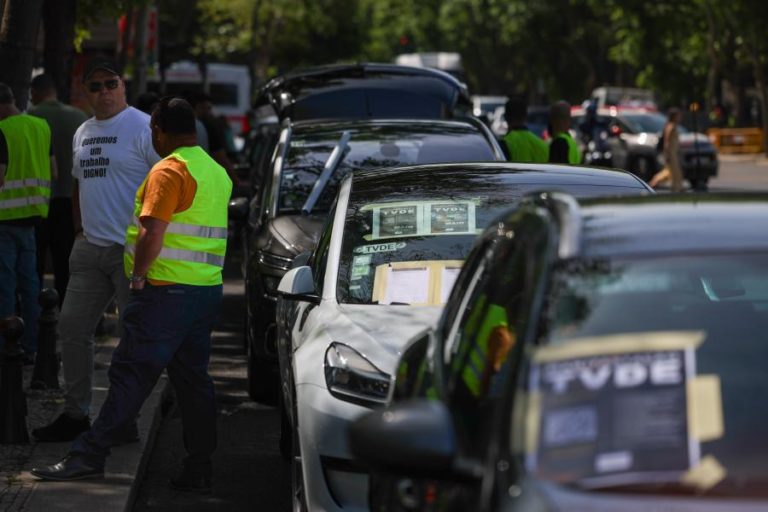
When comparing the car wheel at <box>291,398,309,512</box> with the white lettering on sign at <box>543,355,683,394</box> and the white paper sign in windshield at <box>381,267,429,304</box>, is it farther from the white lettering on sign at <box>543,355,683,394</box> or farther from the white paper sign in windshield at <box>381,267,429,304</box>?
the white lettering on sign at <box>543,355,683,394</box>

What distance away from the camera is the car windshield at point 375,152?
10.8 meters

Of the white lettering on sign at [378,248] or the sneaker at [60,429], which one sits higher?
the white lettering on sign at [378,248]

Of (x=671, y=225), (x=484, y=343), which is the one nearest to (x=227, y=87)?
(x=484, y=343)

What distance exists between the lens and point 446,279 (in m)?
7.46

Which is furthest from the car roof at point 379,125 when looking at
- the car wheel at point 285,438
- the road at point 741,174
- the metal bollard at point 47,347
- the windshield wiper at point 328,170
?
the road at point 741,174

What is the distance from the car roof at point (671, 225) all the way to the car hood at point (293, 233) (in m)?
5.51

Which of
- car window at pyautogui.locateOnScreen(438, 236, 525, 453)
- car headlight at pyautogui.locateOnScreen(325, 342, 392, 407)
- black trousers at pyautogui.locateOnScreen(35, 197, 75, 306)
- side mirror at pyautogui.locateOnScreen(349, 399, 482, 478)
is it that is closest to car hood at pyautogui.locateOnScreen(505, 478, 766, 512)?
side mirror at pyautogui.locateOnScreen(349, 399, 482, 478)

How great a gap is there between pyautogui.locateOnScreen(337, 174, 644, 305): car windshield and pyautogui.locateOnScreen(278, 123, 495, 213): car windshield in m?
2.46

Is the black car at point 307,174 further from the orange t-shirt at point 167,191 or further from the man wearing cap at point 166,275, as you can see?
the orange t-shirt at point 167,191

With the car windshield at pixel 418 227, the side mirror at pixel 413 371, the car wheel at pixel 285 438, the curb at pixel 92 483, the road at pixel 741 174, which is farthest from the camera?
the road at pixel 741 174

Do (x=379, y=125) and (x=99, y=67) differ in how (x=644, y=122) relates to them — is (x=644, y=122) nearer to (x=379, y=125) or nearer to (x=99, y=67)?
(x=379, y=125)

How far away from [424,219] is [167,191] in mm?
1303

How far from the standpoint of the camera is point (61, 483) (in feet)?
24.3

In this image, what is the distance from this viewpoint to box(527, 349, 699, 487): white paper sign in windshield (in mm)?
3523
